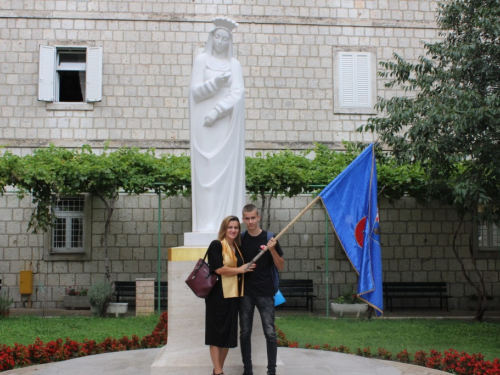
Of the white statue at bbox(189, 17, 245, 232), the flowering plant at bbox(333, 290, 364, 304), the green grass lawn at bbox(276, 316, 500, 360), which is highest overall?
the white statue at bbox(189, 17, 245, 232)

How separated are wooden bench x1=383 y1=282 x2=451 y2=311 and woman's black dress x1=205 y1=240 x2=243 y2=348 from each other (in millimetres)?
10237

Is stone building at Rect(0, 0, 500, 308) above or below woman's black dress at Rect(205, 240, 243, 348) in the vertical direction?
above

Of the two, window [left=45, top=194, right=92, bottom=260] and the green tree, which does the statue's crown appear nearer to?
the green tree

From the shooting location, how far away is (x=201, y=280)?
5410 mm

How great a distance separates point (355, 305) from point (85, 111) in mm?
7665

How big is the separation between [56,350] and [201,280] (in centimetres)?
310

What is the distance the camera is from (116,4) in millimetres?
15547

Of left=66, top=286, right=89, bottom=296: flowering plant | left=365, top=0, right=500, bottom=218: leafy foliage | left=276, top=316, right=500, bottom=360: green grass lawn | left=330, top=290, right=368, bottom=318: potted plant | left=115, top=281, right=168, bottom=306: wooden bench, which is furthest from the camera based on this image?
left=66, top=286, right=89, bottom=296: flowering plant

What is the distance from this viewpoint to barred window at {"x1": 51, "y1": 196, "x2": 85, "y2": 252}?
15453 millimetres

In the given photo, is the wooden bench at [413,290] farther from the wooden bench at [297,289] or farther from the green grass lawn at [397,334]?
the green grass lawn at [397,334]

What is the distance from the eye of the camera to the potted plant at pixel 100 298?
44.2 ft

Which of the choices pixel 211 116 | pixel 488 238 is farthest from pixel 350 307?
pixel 211 116

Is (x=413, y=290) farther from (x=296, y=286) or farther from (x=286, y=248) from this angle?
(x=286, y=248)

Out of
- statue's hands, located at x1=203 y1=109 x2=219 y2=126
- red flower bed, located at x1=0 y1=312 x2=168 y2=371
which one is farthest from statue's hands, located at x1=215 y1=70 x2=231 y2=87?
red flower bed, located at x1=0 y1=312 x2=168 y2=371
